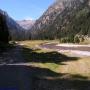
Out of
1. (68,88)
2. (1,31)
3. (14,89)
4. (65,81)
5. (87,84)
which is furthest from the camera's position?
(1,31)

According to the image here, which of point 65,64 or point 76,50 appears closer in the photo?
point 65,64

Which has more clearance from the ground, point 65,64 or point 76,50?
point 65,64

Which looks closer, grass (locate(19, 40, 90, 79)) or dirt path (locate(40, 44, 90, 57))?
grass (locate(19, 40, 90, 79))

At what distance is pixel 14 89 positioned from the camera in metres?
20.4

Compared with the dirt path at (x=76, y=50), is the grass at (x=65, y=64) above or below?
above

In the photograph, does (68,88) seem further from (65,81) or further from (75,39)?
(75,39)

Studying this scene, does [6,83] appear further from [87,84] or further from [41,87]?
[87,84]

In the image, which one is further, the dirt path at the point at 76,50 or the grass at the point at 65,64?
the dirt path at the point at 76,50

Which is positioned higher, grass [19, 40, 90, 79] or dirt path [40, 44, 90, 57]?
grass [19, 40, 90, 79]

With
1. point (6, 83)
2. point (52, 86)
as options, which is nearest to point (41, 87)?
point (52, 86)

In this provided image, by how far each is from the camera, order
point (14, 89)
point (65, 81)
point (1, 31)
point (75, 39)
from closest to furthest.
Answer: point (14, 89) → point (65, 81) → point (1, 31) → point (75, 39)

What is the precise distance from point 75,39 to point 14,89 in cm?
15391

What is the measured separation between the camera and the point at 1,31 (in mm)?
120500

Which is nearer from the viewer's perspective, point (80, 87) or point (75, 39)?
point (80, 87)
